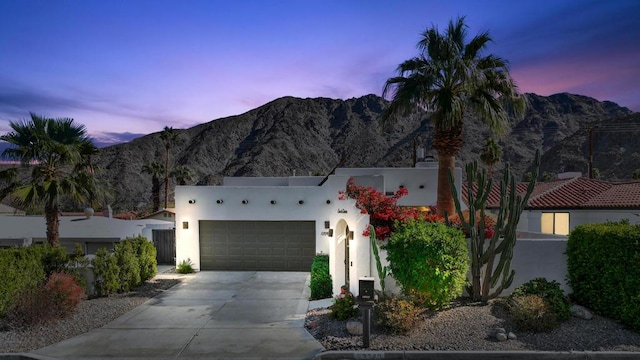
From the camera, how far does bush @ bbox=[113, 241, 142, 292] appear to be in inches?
550

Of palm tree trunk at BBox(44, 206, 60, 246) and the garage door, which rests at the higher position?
palm tree trunk at BBox(44, 206, 60, 246)

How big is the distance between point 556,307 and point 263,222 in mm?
12100

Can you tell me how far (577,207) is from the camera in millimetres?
19047

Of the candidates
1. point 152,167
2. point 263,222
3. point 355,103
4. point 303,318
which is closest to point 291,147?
point 355,103

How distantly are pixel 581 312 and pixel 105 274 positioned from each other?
13.1 metres

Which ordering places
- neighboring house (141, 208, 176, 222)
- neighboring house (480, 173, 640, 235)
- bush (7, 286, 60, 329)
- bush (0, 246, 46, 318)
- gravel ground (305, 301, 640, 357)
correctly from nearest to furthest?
gravel ground (305, 301, 640, 357)
bush (7, 286, 60, 329)
bush (0, 246, 46, 318)
neighboring house (480, 173, 640, 235)
neighboring house (141, 208, 176, 222)

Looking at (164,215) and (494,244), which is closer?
(494,244)

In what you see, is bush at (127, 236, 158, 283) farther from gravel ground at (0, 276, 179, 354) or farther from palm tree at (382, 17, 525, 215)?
palm tree at (382, 17, 525, 215)

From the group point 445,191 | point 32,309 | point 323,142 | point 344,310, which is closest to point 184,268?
point 32,309

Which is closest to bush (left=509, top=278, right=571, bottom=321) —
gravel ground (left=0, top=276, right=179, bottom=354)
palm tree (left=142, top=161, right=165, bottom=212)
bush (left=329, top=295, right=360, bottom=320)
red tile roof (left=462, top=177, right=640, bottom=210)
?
bush (left=329, top=295, right=360, bottom=320)

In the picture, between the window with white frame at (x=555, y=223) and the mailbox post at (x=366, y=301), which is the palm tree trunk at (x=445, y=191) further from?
the window with white frame at (x=555, y=223)

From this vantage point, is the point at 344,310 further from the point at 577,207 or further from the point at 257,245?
the point at 577,207

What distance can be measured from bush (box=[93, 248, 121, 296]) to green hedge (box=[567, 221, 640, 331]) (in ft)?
42.7

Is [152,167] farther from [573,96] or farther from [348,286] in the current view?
[573,96]
